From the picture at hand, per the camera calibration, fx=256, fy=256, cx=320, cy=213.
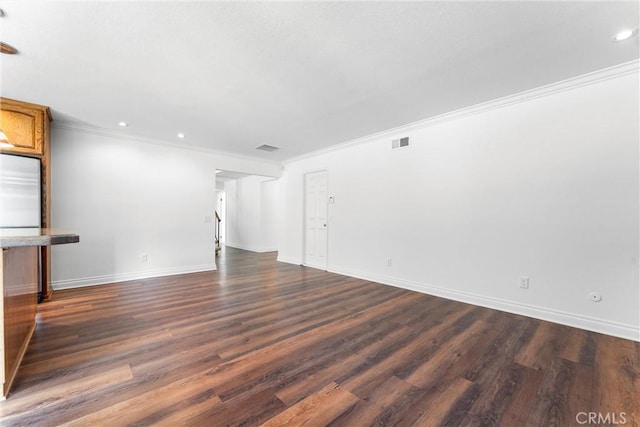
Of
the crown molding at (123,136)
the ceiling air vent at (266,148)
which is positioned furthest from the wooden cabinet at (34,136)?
the ceiling air vent at (266,148)

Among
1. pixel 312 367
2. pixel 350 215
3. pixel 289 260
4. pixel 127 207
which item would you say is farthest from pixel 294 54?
pixel 289 260

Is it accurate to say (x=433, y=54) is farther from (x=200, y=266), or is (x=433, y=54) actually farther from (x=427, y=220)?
(x=200, y=266)

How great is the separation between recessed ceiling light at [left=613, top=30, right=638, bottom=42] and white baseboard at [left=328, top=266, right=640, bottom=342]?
2.51 m

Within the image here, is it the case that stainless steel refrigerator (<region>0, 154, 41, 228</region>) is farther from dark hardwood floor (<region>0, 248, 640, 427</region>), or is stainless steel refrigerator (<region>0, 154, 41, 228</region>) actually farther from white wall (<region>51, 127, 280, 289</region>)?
dark hardwood floor (<region>0, 248, 640, 427</region>)

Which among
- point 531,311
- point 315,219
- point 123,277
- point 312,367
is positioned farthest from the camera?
point 315,219

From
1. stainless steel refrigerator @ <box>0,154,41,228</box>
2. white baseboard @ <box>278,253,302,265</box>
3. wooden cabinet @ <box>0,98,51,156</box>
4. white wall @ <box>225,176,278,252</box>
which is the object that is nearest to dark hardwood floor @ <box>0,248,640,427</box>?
stainless steel refrigerator @ <box>0,154,41,228</box>

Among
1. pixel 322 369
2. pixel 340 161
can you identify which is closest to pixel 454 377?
pixel 322 369

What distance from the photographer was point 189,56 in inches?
89.8

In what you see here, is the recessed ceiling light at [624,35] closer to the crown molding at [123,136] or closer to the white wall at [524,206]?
the white wall at [524,206]

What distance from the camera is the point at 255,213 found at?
802 centimetres

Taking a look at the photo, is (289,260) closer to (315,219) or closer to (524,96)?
(315,219)

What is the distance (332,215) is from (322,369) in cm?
354

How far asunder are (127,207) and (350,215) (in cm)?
394

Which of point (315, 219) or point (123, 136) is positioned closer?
point (123, 136)
